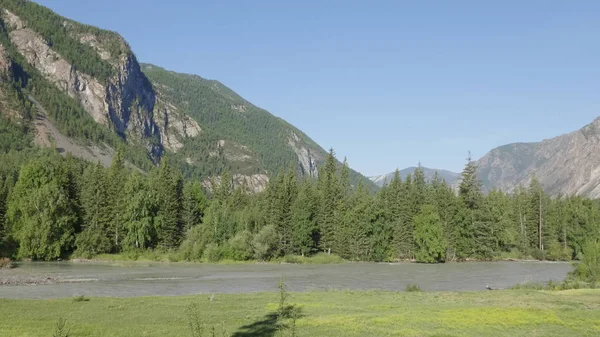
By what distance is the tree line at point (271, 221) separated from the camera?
326 ft

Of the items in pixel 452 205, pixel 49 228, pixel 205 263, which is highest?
pixel 452 205

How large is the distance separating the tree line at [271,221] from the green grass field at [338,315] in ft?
211

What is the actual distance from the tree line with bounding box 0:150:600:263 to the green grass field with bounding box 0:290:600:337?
64.2 m

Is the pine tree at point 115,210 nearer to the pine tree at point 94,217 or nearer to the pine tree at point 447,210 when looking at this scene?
the pine tree at point 94,217

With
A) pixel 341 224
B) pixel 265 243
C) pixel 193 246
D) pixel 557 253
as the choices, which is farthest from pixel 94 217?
pixel 557 253

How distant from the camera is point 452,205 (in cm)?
11456

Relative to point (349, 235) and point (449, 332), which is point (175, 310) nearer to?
point (449, 332)

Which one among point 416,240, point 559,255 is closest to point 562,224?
point 559,255

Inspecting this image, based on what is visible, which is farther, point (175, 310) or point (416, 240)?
point (416, 240)

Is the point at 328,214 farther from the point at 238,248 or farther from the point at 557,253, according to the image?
the point at 557,253

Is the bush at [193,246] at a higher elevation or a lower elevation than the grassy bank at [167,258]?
higher

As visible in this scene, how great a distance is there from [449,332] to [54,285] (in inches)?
1847

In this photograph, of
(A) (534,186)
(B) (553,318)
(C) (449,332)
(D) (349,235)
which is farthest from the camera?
(A) (534,186)

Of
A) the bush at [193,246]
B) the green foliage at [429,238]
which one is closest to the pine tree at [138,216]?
the bush at [193,246]
